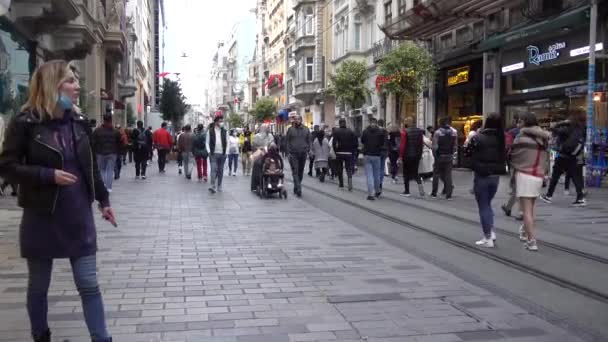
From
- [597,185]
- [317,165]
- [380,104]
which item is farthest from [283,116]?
[597,185]

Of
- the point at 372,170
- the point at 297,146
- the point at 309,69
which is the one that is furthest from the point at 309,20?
the point at 372,170

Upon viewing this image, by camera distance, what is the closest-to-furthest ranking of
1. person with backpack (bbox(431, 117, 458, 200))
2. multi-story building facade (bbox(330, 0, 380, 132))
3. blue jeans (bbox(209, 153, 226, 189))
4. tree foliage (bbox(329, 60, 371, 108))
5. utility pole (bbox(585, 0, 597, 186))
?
person with backpack (bbox(431, 117, 458, 200)) → blue jeans (bbox(209, 153, 226, 189)) → utility pole (bbox(585, 0, 597, 186)) → tree foliage (bbox(329, 60, 371, 108)) → multi-story building facade (bbox(330, 0, 380, 132))

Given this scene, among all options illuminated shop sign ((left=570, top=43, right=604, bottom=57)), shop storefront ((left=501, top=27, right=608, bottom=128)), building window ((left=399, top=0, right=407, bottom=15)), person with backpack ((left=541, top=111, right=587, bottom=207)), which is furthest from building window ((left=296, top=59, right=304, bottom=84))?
person with backpack ((left=541, top=111, right=587, bottom=207))

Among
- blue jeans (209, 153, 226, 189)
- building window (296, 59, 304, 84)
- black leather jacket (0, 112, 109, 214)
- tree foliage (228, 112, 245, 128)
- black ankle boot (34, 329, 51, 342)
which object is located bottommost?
black ankle boot (34, 329, 51, 342)

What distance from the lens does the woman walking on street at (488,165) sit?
8.12 meters

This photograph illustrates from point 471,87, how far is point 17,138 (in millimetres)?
24552

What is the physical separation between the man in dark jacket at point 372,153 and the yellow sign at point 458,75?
1378cm

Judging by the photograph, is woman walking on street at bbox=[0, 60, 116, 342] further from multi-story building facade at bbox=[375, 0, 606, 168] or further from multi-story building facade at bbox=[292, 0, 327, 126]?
multi-story building facade at bbox=[292, 0, 327, 126]

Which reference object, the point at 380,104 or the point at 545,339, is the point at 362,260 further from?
the point at 380,104

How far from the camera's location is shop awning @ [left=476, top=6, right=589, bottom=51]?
1759 cm

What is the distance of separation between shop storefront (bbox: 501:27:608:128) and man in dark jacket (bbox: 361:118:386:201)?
7.03 metres

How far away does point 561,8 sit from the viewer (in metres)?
19.6

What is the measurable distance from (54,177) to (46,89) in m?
0.50

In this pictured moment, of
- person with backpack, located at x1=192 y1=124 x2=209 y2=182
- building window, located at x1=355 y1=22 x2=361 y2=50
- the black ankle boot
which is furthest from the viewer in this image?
building window, located at x1=355 y1=22 x2=361 y2=50
